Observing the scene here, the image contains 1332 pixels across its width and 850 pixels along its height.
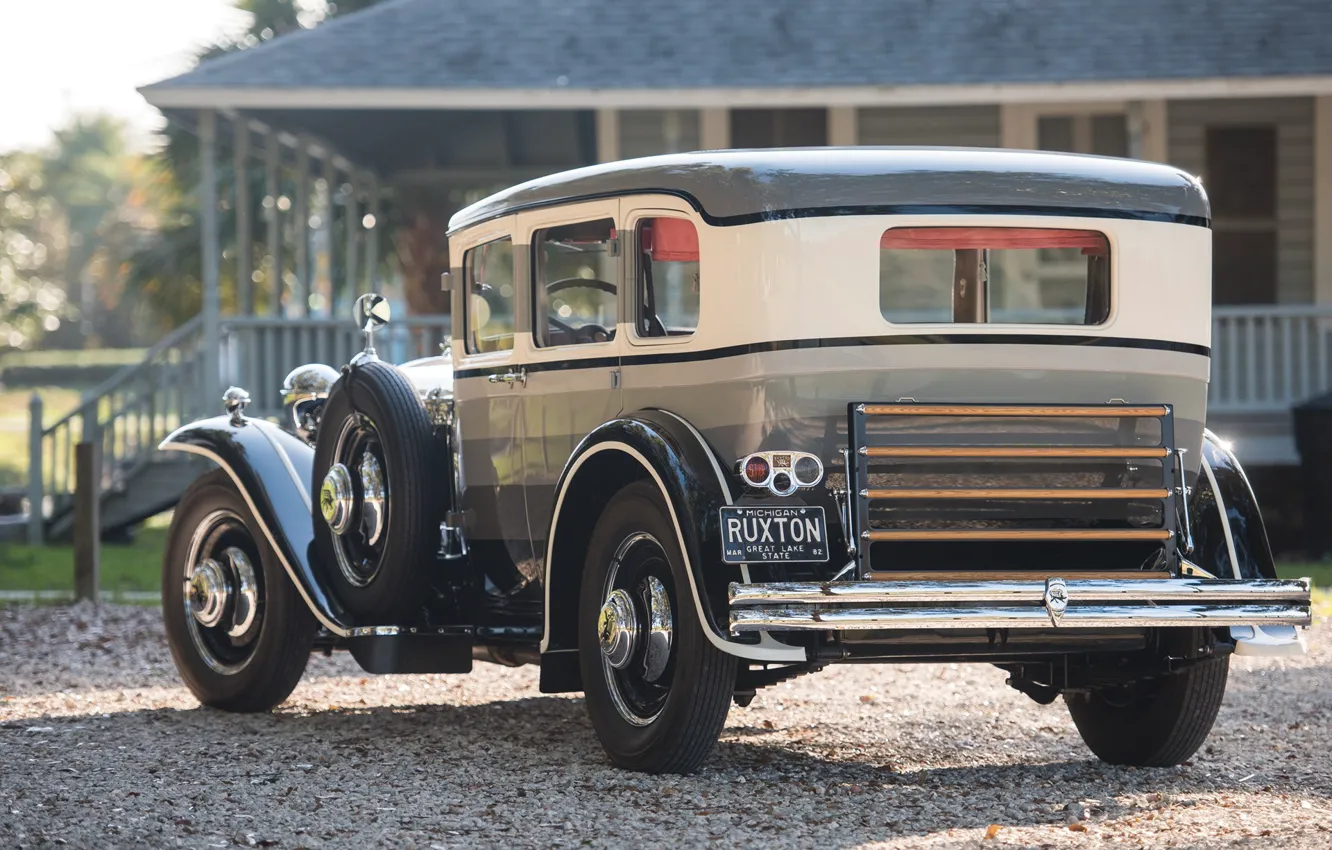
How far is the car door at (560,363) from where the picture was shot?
625cm

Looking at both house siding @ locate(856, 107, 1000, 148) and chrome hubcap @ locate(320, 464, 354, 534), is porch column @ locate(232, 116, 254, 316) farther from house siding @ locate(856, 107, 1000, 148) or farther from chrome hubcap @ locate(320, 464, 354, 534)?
chrome hubcap @ locate(320, 464, 354, 534)

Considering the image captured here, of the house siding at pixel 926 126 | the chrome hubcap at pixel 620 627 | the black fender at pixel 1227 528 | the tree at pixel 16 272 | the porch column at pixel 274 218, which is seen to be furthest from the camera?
the tree at pixel 16 272

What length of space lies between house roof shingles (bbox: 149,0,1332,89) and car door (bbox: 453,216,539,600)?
29.2 feet

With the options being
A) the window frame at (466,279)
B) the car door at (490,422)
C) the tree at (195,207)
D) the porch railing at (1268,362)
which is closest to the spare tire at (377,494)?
the car door at (490,422)

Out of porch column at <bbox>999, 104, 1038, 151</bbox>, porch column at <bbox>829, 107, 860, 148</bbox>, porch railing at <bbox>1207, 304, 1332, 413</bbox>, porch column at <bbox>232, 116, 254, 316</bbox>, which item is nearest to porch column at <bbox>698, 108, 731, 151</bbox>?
porch column at <bbox>829, 107, 860, 148</bbox>

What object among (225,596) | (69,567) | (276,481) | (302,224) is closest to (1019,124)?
(302,224)

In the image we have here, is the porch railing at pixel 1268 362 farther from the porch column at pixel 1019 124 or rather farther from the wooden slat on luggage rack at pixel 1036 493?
the wooden slat on luggage rack at pixel 1036 493

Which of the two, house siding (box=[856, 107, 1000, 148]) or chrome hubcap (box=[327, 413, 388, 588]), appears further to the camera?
house siding (box=[856, 107, 1000, 148])

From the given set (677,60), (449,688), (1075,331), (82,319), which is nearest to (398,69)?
(677,60)

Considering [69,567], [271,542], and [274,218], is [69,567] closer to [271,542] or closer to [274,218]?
[274,218]

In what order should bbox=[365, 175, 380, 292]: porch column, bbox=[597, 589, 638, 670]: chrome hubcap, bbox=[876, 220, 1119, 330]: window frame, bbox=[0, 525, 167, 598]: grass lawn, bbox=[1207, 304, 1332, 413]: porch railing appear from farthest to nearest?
1. bbox=[365, 175, 380, 292]: porch column
2. bbox=[1207, 304, 1332, 413]: porch railing
3. bbox=[0, 525, 167, 598]: grass lawn
4. bbox=[597, 589, 638, 670]: chrome hubcap
5. bbox=[876, 220, 1119, 330]: window frame

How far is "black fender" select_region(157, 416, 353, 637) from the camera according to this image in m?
7.21

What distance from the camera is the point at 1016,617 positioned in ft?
17.6

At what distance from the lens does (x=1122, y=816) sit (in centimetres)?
550
